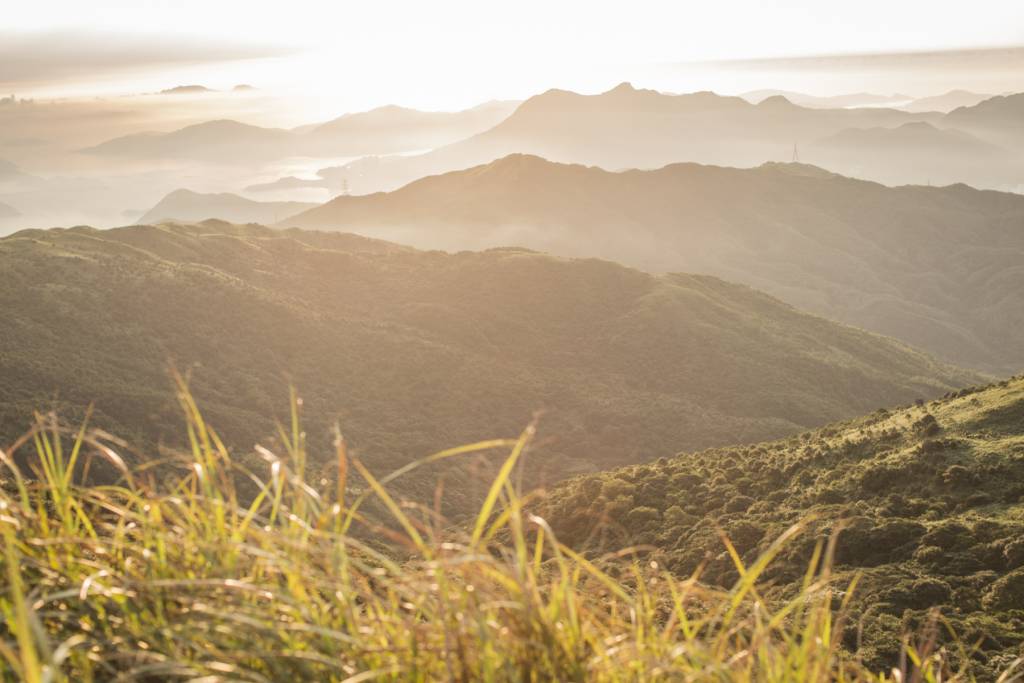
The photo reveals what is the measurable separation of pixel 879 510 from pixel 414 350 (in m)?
60.0

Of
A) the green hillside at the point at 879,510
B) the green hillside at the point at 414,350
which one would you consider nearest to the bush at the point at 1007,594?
the green hillside at the point at 879,510

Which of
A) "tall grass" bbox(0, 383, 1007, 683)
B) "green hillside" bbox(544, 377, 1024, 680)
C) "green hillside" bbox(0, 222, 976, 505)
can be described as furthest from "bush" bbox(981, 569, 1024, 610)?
"green hillside" bbox(0, 222, 976, 505)

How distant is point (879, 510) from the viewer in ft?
86.8

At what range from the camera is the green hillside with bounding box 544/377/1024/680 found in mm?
19922

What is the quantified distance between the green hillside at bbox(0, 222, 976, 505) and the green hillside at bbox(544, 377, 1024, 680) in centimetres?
2081

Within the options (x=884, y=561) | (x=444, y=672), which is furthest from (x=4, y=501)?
(x=884, y=561)

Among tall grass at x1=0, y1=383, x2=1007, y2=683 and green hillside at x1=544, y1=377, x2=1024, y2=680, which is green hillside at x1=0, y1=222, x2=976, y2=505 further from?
tall grass at x1=0, y1=383, x2=1007, y2=683

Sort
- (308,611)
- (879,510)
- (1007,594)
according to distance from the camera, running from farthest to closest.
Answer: (879,510) → (1007,594) → (308,611)

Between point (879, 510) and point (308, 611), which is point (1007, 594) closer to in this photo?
point (879, 510)

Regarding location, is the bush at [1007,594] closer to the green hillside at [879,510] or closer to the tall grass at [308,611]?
the green hillside at [879,510]

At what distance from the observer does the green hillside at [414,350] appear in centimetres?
6662

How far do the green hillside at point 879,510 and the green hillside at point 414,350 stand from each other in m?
20.8

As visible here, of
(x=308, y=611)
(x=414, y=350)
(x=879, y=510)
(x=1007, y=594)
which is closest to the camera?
(x=308, y=611)

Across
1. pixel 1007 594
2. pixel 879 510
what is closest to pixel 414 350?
pixel 879 510
